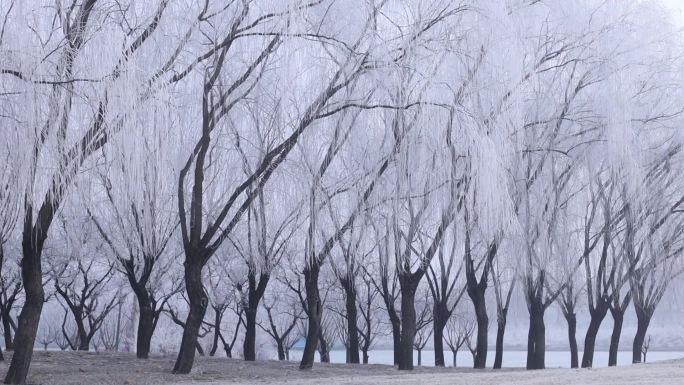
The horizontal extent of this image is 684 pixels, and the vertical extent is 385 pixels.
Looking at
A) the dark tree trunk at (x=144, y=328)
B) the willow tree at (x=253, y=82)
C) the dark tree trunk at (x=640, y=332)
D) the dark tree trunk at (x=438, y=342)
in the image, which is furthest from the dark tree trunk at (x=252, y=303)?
the dark tree trunk at (x=640, y=332)

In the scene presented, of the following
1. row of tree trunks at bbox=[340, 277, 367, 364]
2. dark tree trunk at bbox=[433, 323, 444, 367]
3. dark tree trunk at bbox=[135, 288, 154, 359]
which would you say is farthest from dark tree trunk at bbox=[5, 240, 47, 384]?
dark tree trunk at bbox=[433, 323, 444, 367]

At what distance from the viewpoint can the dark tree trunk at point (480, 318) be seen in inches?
800

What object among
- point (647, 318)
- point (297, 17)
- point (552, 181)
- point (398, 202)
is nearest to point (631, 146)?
point (552, 181)

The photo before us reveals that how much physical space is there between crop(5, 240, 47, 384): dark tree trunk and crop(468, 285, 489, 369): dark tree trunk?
37.6 ft

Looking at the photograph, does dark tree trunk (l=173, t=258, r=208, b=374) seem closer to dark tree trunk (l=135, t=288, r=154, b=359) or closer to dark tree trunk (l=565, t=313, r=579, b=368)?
dark tree trunk (l=135, t=288, r=154, b=359)

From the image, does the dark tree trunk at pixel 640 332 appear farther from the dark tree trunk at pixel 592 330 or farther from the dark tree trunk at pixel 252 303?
the dark tree trunk at pixel 252 303

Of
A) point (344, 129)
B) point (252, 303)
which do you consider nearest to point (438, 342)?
point (252, 303)

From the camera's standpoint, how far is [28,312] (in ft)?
36.7

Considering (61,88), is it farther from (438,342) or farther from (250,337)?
(438,342)

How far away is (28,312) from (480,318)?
12.3 m

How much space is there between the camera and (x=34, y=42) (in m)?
9.66

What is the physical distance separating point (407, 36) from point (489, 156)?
248 cm

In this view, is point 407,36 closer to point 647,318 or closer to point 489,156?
point 489,156

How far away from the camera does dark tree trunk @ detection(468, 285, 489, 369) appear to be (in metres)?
20.3
